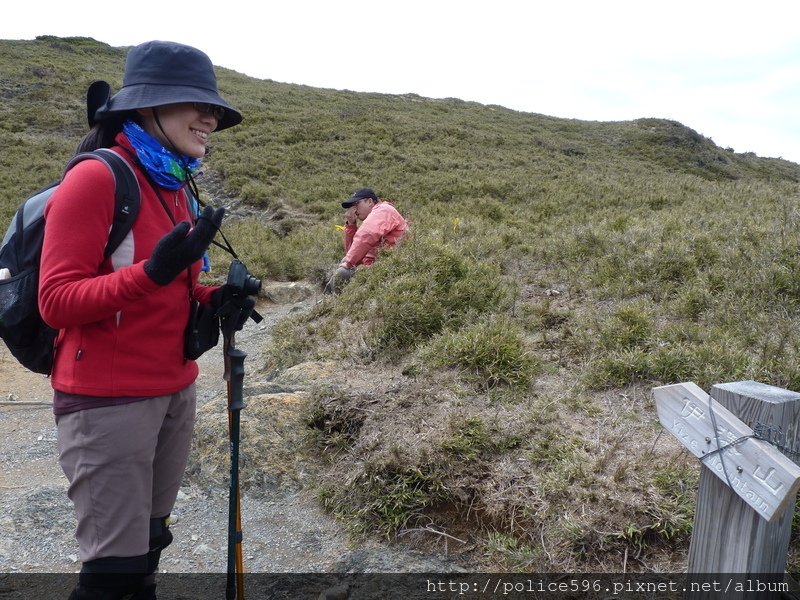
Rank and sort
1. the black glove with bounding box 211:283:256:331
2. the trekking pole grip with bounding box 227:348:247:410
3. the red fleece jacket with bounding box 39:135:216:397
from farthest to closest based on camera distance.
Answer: the trekking pole grip with bounding box 227:348:247:410 → the black glove with bounding box 211:283:256:331 → the red fleece jacket with bounding box 39:135:216:397

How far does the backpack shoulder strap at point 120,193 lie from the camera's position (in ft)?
6.51

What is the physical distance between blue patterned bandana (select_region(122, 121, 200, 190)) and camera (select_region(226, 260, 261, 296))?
1.24 ft

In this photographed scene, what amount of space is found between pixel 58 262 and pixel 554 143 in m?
25.0

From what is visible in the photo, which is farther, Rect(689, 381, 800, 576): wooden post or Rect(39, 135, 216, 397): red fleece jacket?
Rect(689, 381, 800, 576): wooden post

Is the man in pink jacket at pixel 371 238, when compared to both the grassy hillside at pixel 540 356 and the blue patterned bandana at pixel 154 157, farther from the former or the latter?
the blue patterned bandana at pixel 154 157

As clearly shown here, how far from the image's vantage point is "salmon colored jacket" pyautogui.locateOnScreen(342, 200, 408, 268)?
769cm

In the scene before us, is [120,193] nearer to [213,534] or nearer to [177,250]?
[177,250]

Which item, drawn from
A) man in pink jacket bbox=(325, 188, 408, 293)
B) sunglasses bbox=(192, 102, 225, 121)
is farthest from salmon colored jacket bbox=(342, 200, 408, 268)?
sunglasses bbox=(192, 102, 225, 121)

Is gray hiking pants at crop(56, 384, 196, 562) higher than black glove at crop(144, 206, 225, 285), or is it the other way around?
black glove at crop(144, 206, 225, 285)

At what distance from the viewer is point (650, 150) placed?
2775cm

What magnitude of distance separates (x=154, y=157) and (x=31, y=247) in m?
0.48

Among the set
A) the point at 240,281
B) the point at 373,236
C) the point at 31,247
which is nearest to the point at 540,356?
the point at 240,281

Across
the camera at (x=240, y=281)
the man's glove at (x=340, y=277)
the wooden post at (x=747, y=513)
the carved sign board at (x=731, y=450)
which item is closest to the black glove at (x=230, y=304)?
the camera at (x=240, y=281)

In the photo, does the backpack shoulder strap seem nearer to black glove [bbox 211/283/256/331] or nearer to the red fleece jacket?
the red fleece jacket
